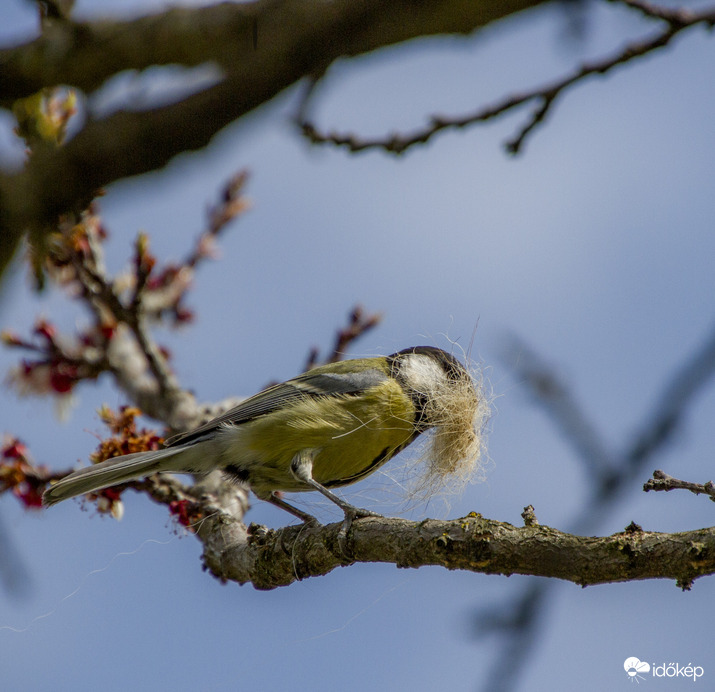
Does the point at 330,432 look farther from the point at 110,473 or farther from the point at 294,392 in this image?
the point at 110,473

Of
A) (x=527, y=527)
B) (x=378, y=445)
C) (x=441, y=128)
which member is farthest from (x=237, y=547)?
(x=441, y=128)

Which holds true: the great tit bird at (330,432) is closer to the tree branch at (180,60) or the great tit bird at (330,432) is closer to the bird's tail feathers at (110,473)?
the bird's tail feathers at (110,473)

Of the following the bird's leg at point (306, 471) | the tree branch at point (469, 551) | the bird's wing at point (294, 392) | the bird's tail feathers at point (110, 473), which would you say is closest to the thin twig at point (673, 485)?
the tree branch at point (469, 551)

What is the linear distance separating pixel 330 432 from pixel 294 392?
12.6 inches

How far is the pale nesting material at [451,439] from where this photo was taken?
12.7ft

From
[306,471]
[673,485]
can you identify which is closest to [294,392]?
[306,471]

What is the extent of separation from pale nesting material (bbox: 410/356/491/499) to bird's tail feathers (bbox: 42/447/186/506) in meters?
1.18

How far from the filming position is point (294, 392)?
13.0ft

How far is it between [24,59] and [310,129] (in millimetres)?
1674

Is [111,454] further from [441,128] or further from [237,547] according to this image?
[441,128]

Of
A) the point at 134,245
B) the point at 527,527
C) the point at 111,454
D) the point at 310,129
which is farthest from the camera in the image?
the point at 134,245

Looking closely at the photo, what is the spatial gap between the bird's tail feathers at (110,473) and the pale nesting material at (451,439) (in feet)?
3.86

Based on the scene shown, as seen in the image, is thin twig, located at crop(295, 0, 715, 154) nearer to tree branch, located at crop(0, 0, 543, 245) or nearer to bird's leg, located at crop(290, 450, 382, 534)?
tree branch, located at crop(0, 0, 543, 245)

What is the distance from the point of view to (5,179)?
3.03 ft
